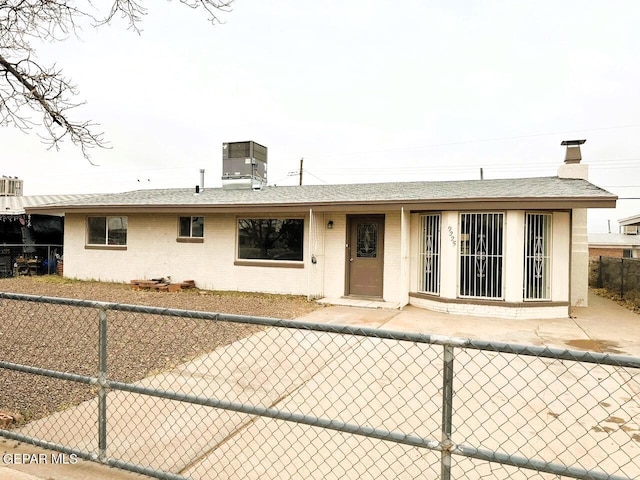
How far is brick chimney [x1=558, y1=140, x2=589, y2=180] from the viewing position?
12.4 metres

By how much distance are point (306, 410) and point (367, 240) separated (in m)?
7.98

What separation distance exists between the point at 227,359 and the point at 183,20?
4577mm

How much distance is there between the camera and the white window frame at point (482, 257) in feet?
32.8

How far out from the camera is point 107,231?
1484 cm

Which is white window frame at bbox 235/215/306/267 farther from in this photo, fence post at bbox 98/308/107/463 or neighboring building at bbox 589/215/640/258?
neighboring building at bbox 589/215/640/258

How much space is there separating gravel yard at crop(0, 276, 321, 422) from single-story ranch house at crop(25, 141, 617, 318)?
1.71m

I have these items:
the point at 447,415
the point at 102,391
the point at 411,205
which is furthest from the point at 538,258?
the point at 102,391

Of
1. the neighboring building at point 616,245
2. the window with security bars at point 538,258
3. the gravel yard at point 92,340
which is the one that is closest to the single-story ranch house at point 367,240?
the window with security bars at point 538,258

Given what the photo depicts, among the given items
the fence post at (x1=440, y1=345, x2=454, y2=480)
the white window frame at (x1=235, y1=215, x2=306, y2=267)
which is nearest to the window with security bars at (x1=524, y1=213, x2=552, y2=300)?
the white window frame at (x1=235, y1=215, x2=306, y2=267)

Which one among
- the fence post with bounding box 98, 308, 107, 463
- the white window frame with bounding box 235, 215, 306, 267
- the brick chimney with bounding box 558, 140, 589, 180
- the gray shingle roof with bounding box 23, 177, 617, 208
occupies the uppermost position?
the brick chimney with bounding box 558, 140, 589, 180

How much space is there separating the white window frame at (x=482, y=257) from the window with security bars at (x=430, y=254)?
611mm

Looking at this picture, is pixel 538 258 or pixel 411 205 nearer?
pixel 538 258

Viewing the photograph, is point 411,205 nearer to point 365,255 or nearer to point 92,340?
point 365,255

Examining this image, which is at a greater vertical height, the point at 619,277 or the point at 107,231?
the point at 107,231
